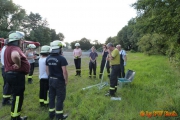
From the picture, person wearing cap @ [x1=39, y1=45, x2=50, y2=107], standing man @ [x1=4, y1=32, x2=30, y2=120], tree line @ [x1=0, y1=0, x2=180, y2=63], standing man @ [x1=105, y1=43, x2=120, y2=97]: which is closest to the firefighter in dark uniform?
standing man @ [x1=4, y1=32, x2=30, y2=120]

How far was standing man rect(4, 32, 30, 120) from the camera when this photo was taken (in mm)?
3672

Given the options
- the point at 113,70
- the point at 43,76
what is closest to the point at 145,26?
the point at 113,70

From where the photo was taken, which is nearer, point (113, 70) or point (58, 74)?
point (58, 74)

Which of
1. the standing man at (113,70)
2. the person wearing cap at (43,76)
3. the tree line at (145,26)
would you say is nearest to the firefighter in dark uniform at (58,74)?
the person wearing cap at (43,76)

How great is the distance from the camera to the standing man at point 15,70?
3672 mm

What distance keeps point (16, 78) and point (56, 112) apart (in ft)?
4.03

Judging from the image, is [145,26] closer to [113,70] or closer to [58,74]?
[113,70]

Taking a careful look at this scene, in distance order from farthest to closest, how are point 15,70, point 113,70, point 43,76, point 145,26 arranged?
point 145,26 < point 113,70 < point 43,76 < point 15,70

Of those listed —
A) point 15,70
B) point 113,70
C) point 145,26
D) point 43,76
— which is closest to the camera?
point 15,70

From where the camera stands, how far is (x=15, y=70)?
3713 millimetres

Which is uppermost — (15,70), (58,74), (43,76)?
(15,70)

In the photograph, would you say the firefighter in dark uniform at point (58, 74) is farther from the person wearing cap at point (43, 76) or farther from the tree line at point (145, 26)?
the tree line at point (145, 26)

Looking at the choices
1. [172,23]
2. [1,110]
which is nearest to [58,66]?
[1,110]

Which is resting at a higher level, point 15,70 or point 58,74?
point 15,70
